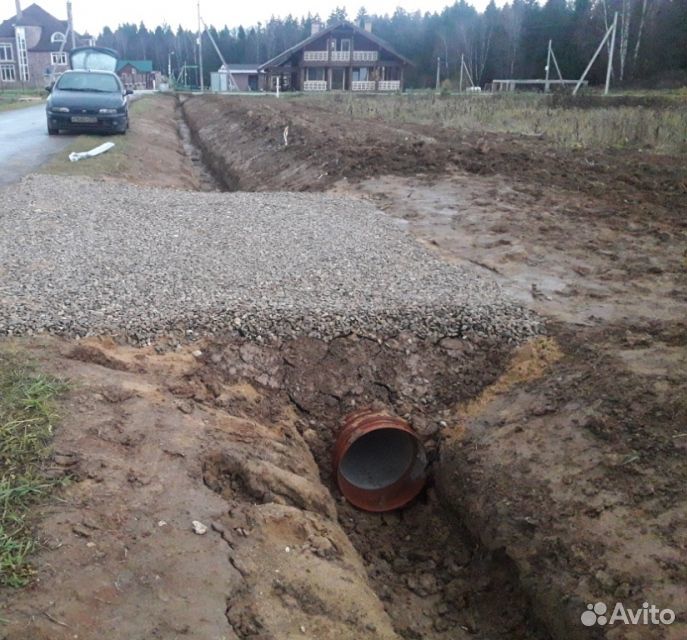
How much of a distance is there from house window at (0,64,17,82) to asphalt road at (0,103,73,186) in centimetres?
5414

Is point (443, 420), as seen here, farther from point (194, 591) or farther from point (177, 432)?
point (194, 591)

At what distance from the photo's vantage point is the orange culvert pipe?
194 inches

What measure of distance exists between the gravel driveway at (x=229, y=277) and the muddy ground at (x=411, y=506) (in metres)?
0.23

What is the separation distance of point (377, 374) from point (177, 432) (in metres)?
1.98

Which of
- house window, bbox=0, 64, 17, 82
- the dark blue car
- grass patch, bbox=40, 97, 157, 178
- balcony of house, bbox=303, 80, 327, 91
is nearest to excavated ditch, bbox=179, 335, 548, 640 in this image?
grass patch, bbox=40, 97, 157, 178

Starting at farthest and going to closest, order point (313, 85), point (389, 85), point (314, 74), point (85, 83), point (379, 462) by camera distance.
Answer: point (314, 74)
point (313, 85)
point (389, 85)
point (85, 83)
point (379, 462)

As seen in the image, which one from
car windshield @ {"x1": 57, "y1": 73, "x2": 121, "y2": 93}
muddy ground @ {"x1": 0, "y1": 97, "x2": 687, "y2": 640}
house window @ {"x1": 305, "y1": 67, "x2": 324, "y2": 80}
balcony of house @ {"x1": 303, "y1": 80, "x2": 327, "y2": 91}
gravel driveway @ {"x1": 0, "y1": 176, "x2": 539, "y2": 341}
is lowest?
muddy ground @ {"x1": 0, "y1": 97, "x2": 687, "y2": 640}

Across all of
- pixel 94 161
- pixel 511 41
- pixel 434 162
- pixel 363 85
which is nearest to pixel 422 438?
pixel 434 162

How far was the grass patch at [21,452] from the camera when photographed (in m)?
2.84

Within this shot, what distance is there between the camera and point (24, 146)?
1572 cm

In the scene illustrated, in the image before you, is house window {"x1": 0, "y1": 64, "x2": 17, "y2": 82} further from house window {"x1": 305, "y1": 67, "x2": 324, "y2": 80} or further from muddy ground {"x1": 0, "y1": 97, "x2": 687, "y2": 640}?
muddy ground {"x1": 0, "y1": 97, "x2": 687, "y2": 640}

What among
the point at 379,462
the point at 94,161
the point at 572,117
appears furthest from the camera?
the point at 572,117

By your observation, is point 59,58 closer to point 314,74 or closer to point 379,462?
point 314,74

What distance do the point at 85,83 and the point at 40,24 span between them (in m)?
63.0
